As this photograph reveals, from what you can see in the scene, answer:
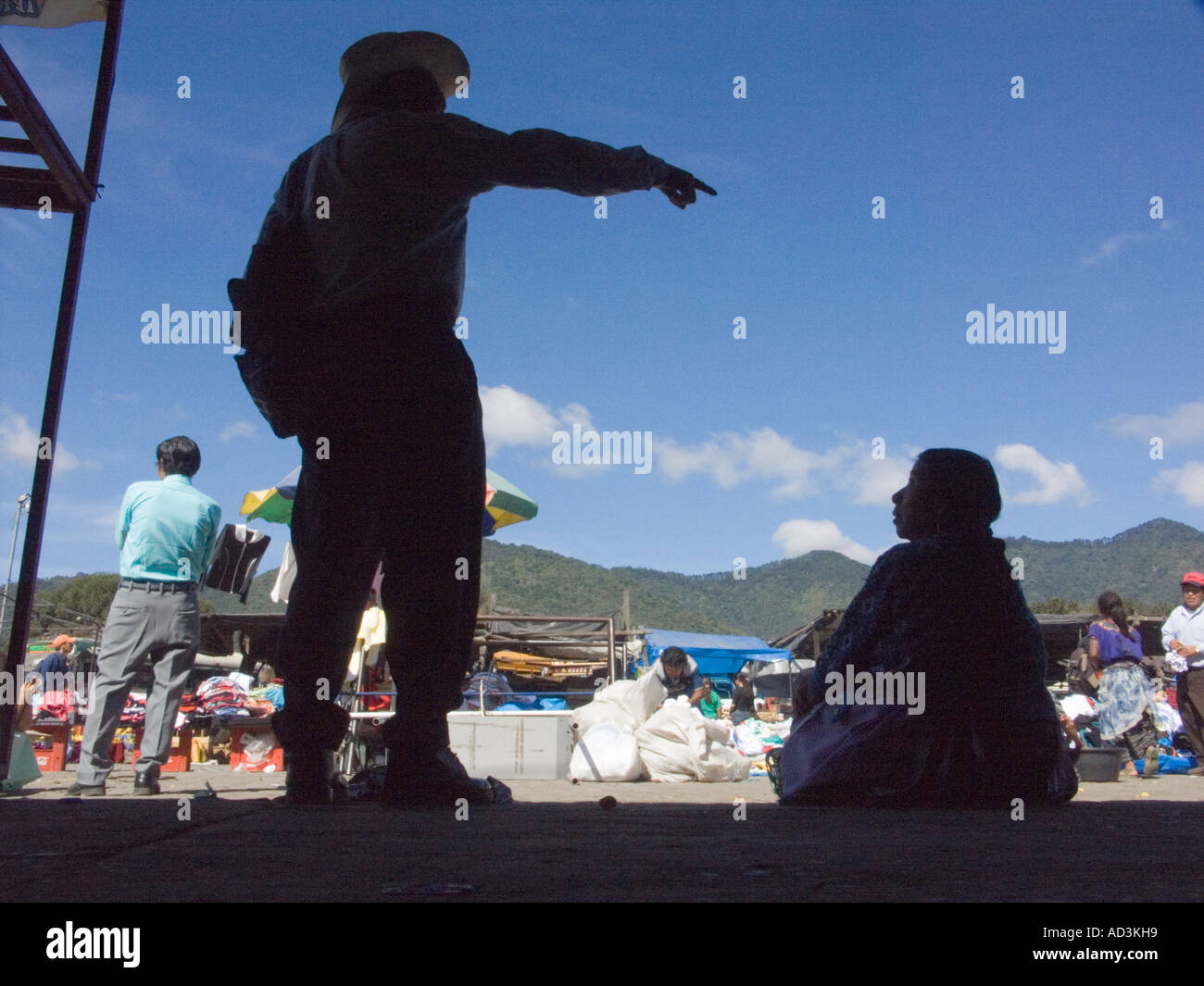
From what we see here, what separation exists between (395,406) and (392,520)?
275mm

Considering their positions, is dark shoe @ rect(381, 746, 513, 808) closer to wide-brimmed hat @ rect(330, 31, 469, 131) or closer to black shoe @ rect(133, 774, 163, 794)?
wide-brimmed hat @ rect(330, 31, 469, 131)

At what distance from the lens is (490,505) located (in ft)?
28.7

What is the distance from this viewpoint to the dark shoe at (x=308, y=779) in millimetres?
2264

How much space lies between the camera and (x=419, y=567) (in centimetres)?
236

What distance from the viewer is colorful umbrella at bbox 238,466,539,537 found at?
880cm

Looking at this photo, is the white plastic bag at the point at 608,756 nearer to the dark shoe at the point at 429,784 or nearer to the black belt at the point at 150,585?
the black belt at the point at 150,585

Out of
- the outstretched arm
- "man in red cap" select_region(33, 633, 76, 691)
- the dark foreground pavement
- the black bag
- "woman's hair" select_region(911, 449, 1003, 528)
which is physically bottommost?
"man in red cap" select_region(33, 633, 76, 691)

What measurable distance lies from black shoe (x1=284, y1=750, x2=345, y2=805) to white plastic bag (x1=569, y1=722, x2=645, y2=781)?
529 centimetres

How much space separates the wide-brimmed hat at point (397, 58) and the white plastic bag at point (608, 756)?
5639 mm

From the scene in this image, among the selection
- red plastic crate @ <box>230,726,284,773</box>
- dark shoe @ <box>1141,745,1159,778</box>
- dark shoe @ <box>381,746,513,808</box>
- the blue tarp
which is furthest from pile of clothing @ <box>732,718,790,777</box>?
the blue tarp

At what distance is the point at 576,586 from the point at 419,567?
118m
